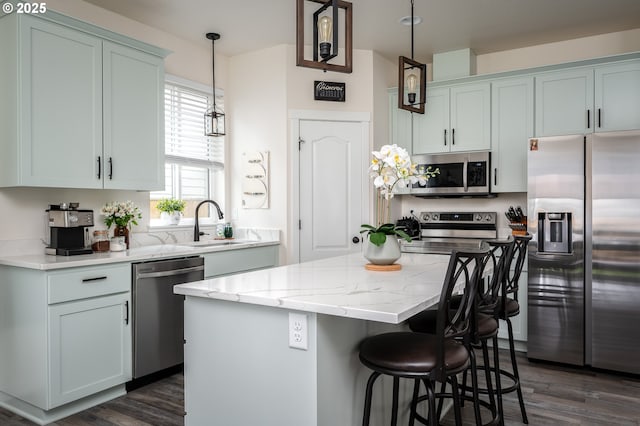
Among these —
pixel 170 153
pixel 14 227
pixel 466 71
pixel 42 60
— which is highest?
pixel 466 71

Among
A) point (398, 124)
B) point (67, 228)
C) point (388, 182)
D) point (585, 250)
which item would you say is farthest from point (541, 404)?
point (67, 228)

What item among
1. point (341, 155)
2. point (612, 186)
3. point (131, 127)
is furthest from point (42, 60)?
point (612, 186)

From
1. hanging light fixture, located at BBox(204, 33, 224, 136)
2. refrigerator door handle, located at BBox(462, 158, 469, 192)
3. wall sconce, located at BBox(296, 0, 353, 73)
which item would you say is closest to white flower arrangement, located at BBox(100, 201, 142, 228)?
hanging light fixture, located at BBox(204, 33, 224, 136)

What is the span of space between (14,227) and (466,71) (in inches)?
159

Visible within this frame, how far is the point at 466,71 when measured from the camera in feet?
15.0

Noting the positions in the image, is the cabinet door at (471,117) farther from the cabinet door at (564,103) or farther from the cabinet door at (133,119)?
the cabinet door at (133,119)

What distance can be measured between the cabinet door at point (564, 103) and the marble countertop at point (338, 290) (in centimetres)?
228

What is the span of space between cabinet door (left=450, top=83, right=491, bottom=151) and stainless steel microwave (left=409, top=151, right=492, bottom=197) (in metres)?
0.12

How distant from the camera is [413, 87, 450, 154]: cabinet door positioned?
4.61 metres

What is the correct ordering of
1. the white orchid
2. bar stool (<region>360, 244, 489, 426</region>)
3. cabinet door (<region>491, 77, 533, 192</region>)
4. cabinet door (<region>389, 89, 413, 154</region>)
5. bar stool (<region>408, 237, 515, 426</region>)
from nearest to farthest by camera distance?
bar stool (<region>360, 244, 489, 426</region>), bar stool (<region>408, 237, 515, 426</region>), the white orchid, cabinet door (<region>491, 77, 533, 192</region>), cabinet door (<region>389, 89, 413, 154</region>)

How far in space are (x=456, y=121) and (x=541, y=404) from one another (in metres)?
2.65

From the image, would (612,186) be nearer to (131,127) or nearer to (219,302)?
(219,302)

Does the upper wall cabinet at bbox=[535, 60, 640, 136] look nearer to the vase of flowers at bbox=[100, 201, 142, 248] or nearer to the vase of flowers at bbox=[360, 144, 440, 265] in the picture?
the vase of flowers at bbox=[360, 144, 440, 265]

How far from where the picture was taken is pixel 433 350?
1785 mm
